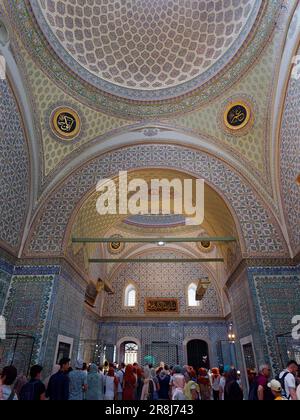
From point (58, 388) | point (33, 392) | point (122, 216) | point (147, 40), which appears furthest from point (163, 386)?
point (147, 40)

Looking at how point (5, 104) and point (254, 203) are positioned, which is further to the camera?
point (254, 203)

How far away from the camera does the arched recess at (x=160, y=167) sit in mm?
6016

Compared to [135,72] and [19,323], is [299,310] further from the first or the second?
[135,72]

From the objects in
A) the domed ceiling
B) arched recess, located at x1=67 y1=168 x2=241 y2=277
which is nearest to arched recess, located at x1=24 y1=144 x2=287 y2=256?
arched recess, located at x1=67 y1=168 x2=241 y2=277

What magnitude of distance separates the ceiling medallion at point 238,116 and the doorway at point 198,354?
29.1 feet

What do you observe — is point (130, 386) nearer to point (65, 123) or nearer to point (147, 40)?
point (65, 123)

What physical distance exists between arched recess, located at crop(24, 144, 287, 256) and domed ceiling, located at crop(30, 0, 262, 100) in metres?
1.58

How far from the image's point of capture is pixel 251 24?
591cm

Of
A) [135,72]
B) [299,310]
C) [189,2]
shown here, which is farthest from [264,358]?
[189,2]

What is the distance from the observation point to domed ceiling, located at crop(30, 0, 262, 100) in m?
6.42

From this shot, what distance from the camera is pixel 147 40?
23.9 feet

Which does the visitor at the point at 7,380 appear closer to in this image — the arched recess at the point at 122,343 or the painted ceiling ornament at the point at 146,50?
the painted ceiling ornament at the point at 146,50

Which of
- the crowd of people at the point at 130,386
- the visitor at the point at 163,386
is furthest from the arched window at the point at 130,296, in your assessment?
the visitor at the point at 163,386

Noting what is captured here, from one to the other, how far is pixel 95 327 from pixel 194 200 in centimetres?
693
